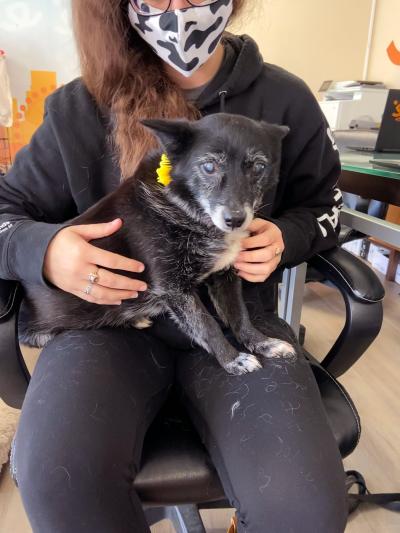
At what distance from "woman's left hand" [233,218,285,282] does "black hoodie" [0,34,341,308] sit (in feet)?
0.11

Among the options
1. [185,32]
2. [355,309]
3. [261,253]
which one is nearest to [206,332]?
[261,253]

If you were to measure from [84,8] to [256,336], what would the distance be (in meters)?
0.91

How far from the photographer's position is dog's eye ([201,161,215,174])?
90 cm

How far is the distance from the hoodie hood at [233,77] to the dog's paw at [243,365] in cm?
65

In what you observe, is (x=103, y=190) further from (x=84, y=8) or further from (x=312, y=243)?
(x=312, y=243)

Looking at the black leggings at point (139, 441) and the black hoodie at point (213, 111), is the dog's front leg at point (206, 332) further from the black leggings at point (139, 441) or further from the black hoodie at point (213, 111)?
the black hoodie at point (213, 111)

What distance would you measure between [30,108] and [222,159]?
3.53 meters

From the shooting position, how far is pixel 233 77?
1071 mm

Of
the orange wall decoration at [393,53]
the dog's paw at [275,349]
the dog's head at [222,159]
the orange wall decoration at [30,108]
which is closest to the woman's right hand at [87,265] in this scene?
the dog's head at [222,159]

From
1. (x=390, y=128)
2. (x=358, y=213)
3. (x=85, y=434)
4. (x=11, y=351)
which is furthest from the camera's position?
(x=390, y=128)

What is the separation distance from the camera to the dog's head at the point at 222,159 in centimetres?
88

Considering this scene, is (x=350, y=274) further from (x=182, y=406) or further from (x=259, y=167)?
(x=182, y=406)

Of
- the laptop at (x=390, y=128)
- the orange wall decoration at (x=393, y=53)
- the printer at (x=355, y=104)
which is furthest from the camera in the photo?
the orange wall decoration at (x=393, y=53)

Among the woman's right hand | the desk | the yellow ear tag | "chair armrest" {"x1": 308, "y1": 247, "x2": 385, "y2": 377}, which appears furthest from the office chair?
the yellow ear tag
